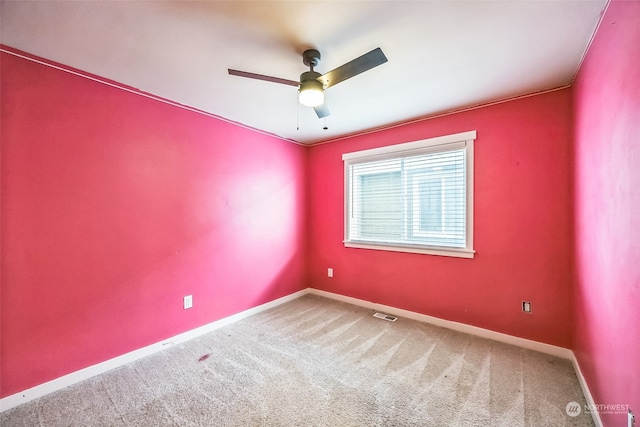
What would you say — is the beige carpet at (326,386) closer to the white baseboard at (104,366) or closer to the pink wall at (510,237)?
the white baseboard at (104,366)

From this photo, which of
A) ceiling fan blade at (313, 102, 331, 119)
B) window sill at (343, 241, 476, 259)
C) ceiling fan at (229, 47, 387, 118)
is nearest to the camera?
ceiling fan at (229, 47, 387, 118)

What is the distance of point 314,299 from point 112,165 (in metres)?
2.87

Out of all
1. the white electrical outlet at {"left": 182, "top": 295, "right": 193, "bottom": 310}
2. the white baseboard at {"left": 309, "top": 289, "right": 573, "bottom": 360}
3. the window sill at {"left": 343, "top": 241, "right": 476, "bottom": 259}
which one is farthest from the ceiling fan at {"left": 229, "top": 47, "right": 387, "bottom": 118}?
the white baseboard at {"left": 309, "top": 289, "right": 573, "bottom": 360}

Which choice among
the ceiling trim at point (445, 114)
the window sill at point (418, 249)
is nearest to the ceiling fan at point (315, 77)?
the ceiling trim at point (445, 114)

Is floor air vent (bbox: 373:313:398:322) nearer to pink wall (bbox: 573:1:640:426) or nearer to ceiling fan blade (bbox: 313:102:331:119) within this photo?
pink wall (bbox: 573:1:640:426)

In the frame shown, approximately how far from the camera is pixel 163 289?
238 centimetres

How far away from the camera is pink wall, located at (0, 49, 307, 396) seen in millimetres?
1679

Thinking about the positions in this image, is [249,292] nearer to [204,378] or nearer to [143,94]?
[204,378]

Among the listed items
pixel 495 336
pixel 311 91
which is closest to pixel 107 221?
pixel 311 91

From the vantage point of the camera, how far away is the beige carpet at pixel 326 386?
1.55 meters

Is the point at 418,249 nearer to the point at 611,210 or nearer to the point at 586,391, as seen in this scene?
the point at 586,391

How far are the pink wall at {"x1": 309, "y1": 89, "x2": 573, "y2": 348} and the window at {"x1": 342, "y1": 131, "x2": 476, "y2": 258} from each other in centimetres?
11

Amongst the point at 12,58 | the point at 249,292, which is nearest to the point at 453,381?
the point at 249,292

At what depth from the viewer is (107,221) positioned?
6.70ft
